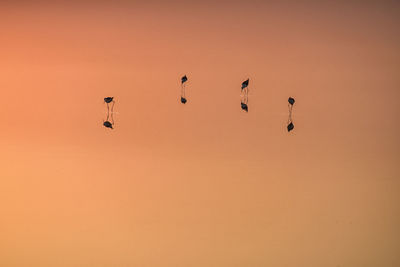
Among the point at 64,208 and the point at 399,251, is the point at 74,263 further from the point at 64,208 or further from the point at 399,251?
the point at 399,251

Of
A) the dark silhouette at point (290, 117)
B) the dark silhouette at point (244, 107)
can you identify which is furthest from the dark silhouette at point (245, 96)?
the dark silhouette at point (290, 117)

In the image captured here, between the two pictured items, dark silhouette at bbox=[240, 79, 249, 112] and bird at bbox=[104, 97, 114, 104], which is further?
bird at bbox=[104, 97, 114, 104]

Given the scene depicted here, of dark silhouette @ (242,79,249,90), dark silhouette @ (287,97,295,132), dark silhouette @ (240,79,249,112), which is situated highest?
dark silhouette @ (242,79,249,90)

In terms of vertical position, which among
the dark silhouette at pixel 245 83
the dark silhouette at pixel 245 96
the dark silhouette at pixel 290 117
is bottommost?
the dark silhouette at pixel 290 117

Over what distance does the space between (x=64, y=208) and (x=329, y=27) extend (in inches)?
90.1

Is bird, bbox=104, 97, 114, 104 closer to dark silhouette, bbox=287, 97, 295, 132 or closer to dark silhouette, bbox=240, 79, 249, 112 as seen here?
dark silhouette, bbox=240, 79, 249, 112

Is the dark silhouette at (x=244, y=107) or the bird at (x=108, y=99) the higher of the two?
the bird at (x=108, y=99)

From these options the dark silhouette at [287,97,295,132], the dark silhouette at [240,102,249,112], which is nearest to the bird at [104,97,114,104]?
the dark silhouette at [240,102,249,112]

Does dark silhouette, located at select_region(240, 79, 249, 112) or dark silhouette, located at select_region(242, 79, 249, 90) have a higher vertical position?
dark silhouette, located at select_region(242, 79, 249, 90)

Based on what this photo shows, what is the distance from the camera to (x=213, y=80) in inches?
82.4

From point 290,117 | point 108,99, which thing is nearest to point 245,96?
point 290,117

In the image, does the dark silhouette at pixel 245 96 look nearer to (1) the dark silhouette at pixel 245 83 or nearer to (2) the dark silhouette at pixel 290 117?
(1) the dark silhouette at pixel 245 83

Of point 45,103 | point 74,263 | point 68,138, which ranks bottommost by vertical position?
point 74,263

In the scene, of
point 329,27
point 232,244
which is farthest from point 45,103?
point 329,27
